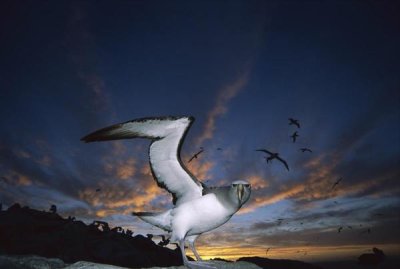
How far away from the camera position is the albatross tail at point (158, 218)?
282 inches

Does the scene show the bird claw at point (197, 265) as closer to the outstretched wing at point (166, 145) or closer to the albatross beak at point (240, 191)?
the outstretched wing at point (166, 145)

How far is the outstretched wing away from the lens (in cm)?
617

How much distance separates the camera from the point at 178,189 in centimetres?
730

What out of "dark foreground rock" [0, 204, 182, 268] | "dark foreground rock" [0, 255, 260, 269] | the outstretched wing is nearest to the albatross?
the outstretched wing

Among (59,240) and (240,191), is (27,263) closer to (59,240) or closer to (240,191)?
(240,191)

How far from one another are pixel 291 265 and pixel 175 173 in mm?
28411

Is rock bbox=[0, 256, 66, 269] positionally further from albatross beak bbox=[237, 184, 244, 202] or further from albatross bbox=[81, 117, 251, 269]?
albatross beak bbox=[237, 184, 244, 202]

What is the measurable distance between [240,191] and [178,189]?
1.57m

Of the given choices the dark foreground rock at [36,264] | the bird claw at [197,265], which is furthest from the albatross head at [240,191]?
the dark foreground rock at [36,264]

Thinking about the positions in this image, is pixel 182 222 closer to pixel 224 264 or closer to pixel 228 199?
pixel 228 199

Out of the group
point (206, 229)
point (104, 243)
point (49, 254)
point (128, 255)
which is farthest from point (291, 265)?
point (206, 229)

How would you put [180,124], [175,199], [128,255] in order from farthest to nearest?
1. [128,255]
2. [175,199]
3. [180,124]

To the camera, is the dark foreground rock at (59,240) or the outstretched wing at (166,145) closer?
the outstretched wing at (166,145)

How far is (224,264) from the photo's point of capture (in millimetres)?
7656
